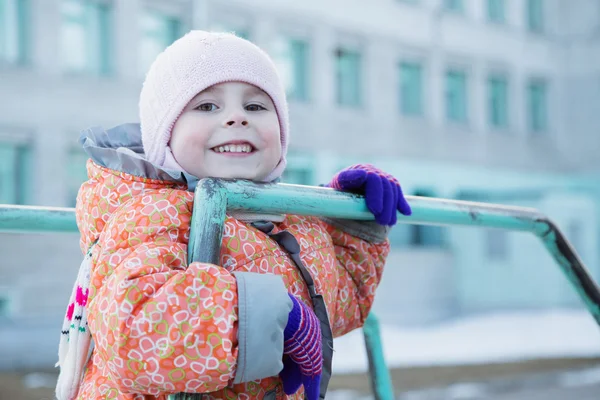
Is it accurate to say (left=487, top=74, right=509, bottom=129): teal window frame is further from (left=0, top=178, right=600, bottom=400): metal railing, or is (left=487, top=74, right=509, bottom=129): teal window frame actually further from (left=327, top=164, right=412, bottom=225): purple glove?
(left=327, top=164, right=412, bottom=225): purple glove

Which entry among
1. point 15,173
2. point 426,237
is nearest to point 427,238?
point 426,237

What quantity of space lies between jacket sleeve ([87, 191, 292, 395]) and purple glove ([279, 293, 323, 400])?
4 cm

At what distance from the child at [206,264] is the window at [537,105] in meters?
17.8

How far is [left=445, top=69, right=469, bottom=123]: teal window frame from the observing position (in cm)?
1653

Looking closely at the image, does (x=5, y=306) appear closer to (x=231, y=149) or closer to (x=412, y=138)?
(x=412, y=138)

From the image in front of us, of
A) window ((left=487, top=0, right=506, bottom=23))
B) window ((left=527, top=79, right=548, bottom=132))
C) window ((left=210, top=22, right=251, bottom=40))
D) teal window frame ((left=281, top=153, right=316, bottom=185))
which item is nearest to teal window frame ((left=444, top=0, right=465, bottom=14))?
window ((left=487, top=0, right=506, bottom=23))

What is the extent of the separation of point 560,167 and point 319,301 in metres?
18.5

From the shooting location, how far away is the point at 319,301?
46.1 inches

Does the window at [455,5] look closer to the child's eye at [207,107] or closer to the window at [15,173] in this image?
the window at [15,173]

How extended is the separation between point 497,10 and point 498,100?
7.07 ft

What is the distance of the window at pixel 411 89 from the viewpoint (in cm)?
1573

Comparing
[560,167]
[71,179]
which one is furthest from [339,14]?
[560,167]

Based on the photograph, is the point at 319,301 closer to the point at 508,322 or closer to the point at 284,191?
the point at 284,191

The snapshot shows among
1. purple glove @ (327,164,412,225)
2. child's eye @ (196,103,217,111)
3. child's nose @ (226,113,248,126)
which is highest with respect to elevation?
child's eye @ (196,103,217,111)
